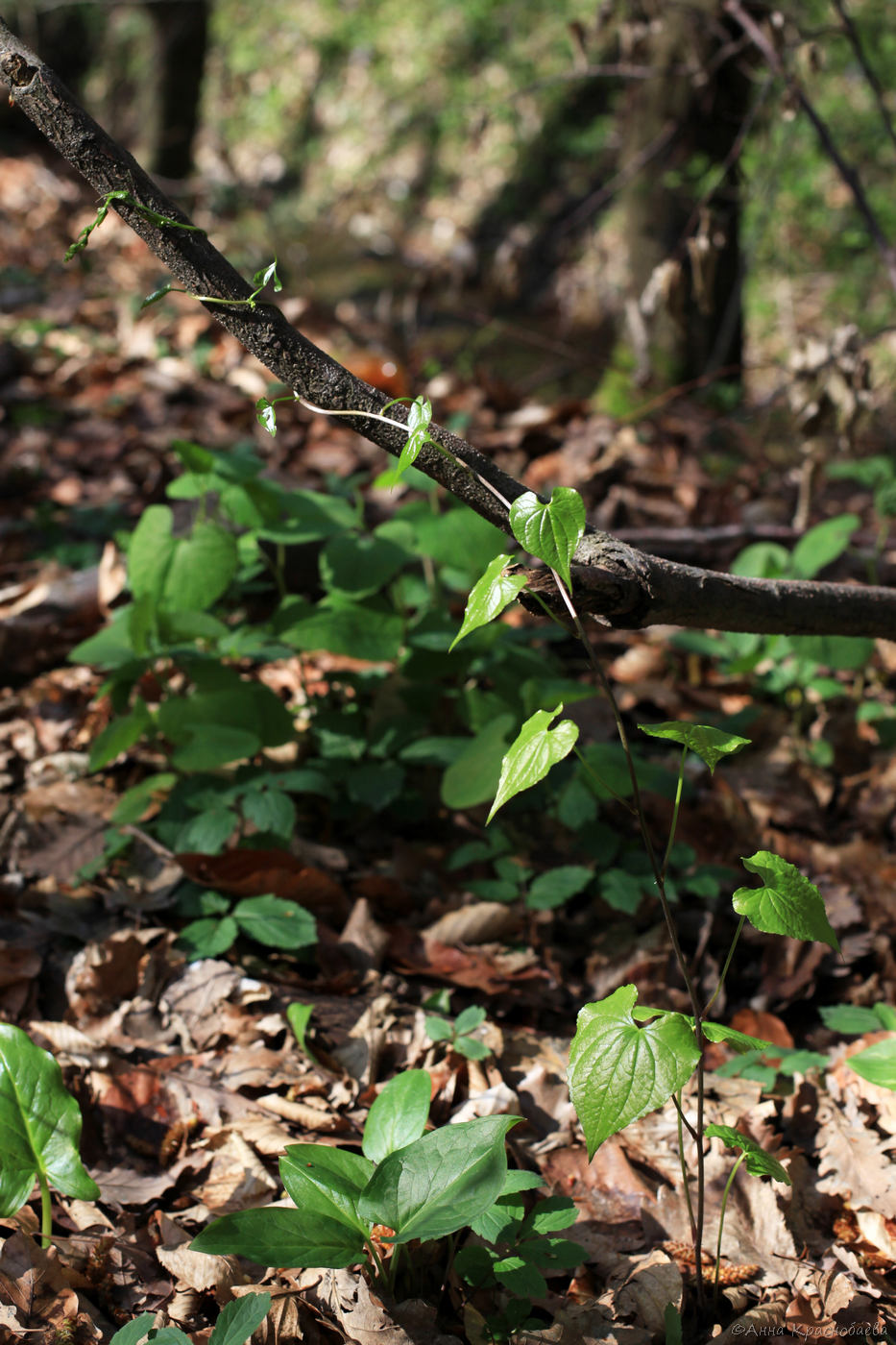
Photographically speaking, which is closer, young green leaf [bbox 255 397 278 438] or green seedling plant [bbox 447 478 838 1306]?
green seedling plant [bbox 447 478 838 1306]

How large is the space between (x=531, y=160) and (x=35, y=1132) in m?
8.06

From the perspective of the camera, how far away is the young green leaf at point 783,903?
1.07 meters

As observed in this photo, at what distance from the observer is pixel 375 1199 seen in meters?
1.20

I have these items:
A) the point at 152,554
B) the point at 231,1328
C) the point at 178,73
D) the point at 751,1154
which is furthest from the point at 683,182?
the point at 178,73

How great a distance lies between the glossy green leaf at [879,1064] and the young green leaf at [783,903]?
1.40 feet

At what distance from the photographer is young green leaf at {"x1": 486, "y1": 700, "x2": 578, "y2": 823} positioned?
997 millimetres

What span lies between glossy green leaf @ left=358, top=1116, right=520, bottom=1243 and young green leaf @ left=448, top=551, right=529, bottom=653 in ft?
2.18

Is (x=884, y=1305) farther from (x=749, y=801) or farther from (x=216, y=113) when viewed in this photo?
(x=216, y=113)

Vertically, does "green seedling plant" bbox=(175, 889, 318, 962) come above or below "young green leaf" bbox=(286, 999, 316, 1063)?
above

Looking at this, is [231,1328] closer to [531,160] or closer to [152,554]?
[152,554]

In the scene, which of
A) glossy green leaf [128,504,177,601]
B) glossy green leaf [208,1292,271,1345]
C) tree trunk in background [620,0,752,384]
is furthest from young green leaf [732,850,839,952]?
tree trunk in background [620,0,752,384]

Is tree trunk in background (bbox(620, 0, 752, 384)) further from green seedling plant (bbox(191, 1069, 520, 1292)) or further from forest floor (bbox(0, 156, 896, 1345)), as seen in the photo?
green seedling plant (bbox(191, 1069, 520, 1292))

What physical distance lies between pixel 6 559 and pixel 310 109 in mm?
8481

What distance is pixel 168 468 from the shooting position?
375 centimetres
